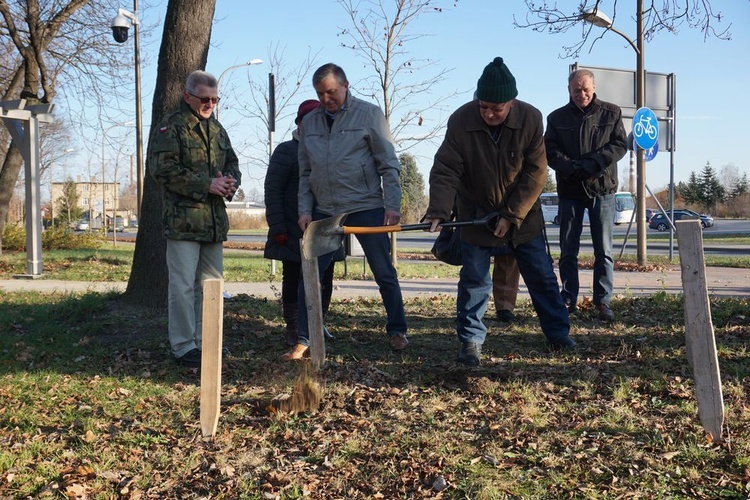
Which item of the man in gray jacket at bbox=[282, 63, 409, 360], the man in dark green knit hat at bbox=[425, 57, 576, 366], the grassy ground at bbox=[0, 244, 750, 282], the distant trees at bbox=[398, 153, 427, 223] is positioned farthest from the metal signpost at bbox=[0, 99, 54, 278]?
the distant trees at bbox=[398, 153, 427, 223]

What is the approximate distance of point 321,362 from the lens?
4.25 meters

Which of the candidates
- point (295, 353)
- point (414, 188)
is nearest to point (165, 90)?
point (295, 353)

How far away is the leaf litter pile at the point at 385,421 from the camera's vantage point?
10.4 feet

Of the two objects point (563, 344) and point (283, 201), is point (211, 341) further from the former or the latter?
point (563, 344)

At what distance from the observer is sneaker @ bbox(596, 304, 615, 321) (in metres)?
6.35

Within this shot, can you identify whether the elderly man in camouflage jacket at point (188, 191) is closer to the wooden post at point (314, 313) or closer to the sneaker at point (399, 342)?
the wooden post at point (314, 313)

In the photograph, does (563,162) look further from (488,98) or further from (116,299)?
(116,299)

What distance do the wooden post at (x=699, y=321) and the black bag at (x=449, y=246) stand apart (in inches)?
87.8

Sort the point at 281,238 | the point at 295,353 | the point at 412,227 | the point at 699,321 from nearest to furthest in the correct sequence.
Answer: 1. the point at 699,321
2. the point at 412,227
3. the point at 295,353
4. the point at 281,238

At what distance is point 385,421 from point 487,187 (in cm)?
187

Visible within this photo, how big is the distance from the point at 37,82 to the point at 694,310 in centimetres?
1585

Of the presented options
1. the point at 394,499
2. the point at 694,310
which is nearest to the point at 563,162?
the point at 694,310

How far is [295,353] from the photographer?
5.27 m

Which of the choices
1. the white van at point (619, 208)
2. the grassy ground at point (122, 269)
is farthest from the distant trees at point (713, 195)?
the grassy ground at point (122, 269)
